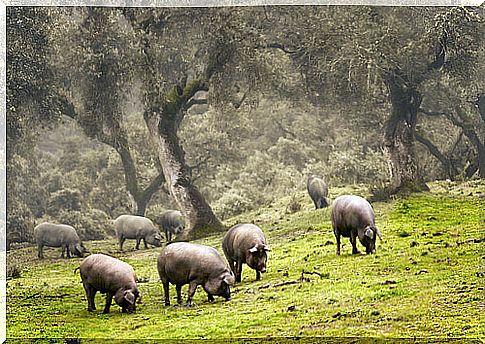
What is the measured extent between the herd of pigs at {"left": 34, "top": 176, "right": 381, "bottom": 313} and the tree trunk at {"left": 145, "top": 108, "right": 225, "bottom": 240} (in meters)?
0.21

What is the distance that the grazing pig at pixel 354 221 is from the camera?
11.3 meters

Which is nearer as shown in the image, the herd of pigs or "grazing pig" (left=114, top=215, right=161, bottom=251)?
the herd of pigs

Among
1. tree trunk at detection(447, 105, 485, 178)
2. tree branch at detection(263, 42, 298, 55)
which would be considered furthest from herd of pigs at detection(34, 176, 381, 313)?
tree branch at detection(263, 42, 298, 55)

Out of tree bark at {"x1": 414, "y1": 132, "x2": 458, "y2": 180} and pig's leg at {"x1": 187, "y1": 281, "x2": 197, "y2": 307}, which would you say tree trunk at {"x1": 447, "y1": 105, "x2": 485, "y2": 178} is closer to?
tree bark at {"x1": 414, "y1": 132, "x2": 458, "y2": 180}

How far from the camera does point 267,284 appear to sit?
11.0 metres

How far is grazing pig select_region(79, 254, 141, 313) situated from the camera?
411 inches

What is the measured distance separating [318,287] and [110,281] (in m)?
2.52

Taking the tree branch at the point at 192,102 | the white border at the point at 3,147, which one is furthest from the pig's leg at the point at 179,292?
the tree branch at the point at 192,102

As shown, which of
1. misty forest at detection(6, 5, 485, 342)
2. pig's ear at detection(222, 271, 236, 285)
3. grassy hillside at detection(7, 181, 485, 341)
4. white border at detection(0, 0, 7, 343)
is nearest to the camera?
grassy hillside at detection(7, 181, 485, 341)

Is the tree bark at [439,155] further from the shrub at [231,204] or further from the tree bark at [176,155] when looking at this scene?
the tree bark at [176,155]

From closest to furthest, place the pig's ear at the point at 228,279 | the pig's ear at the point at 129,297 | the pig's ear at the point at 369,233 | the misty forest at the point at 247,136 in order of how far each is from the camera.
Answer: the pig's ear at the point at 228,279
the pig's ear at the point at 129,297
the pig's ear at the point at 369,233
the misty forest at the point at 247,136

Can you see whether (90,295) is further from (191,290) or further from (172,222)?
(172,222)

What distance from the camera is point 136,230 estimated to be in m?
12.6

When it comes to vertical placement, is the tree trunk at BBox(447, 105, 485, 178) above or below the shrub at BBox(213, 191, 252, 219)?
above
